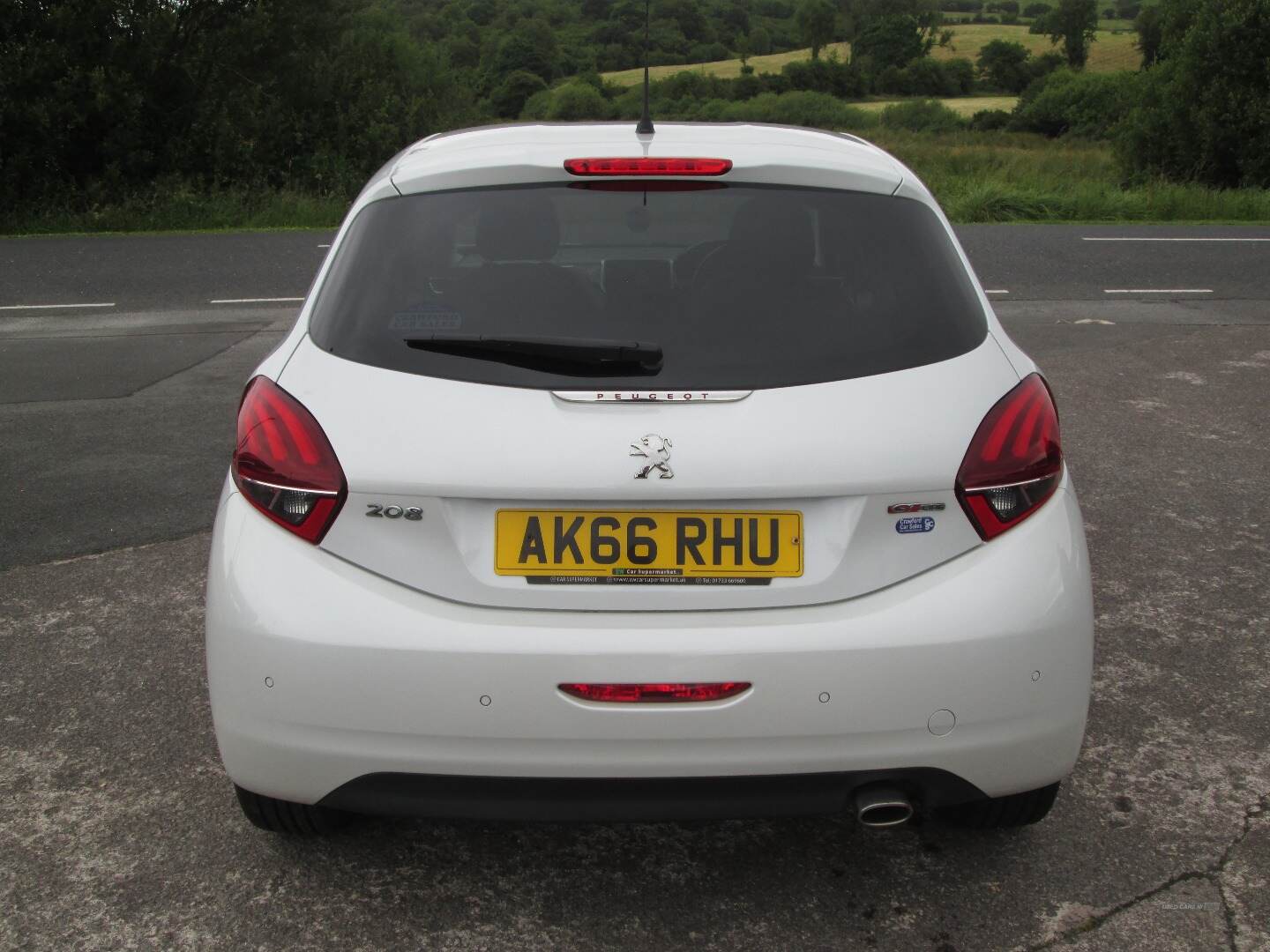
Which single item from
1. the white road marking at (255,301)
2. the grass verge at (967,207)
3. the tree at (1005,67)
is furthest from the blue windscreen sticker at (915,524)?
the tree at (1005,67)

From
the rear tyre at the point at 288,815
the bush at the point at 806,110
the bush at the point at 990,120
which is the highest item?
the rear tyre at the point at 288,815

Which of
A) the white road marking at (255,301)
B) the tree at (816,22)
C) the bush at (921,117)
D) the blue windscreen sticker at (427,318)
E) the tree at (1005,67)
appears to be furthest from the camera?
the tree at (1005,67)

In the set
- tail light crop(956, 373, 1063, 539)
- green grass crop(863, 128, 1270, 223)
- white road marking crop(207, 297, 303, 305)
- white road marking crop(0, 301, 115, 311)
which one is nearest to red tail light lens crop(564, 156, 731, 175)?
tail light crop(956, 373, 1063, 539)

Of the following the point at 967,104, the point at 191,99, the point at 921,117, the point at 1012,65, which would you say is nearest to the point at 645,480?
the point at 191,99

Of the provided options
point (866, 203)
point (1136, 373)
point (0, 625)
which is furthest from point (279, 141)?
point (866, 203)

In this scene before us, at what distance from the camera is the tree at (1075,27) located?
263 ft

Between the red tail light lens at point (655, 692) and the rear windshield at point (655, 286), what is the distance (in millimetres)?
558

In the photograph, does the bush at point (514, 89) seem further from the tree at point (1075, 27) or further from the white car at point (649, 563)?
the tree at point (1075, 27)

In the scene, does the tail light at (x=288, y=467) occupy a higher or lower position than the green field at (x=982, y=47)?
higher

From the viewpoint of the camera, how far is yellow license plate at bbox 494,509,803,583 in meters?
2.42

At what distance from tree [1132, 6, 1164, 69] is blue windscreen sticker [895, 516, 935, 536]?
26975 millimetres

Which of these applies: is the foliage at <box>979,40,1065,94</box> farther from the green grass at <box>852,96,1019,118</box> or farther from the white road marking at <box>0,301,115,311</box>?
the white road marking at <box>0,301,115,311</box>

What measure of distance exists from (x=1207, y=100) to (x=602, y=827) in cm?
2492

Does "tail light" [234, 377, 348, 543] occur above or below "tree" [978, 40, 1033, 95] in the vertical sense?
above
